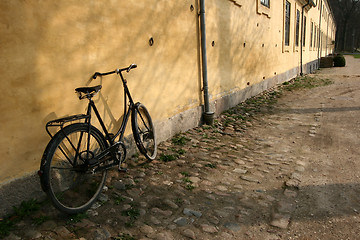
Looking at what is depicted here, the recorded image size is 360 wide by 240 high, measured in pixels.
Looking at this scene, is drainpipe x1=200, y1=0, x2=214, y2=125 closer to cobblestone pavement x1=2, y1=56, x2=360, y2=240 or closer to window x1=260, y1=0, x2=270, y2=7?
cobblestone pavement x1=2, y1=56, x2=360, y2=240

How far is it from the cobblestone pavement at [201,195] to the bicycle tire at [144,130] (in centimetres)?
15

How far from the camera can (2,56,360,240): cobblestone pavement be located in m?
2.26

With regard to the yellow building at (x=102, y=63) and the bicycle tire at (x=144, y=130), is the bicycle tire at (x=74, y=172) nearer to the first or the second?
the yellow building at (x=102, y=63)

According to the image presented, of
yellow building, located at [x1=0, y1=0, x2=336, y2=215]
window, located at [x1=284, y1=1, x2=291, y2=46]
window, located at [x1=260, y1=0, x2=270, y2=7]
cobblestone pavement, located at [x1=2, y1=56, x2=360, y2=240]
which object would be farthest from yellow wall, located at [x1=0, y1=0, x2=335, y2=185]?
window, located at [x1=284, y1=1, x2=291, y2=46]

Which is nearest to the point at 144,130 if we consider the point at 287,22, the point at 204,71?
the point at 204,71

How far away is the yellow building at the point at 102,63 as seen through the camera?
232 centimetres

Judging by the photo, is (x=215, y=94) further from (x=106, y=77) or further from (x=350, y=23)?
(x=350, y=23)

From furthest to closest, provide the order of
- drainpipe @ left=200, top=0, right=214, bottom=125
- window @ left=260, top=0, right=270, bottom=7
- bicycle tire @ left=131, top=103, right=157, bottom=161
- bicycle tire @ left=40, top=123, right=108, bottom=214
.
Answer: window @ left=260, top=0, right=270, bottom=7 < drainpipe @ left=200, top=0, right=214, bottom=125 < bicycle tire @ left=131, top=103, right=157, bottom=161 < bicycle tire @ left=40, top=123, right=108, bottom=214

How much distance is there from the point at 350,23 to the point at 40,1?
70.2 metres

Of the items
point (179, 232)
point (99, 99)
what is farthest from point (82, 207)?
point (99, 99)

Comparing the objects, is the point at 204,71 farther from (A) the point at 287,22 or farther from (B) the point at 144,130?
(A) the point at 287,22

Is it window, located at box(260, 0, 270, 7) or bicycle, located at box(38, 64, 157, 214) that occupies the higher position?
window, located at box(260, 0, 270, 7)

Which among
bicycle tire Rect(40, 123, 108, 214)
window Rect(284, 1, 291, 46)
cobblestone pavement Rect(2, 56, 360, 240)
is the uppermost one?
window Rect(284, 1, 291, 46)

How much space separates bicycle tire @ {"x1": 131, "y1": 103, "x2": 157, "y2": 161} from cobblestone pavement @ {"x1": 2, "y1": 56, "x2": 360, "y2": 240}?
15cm
